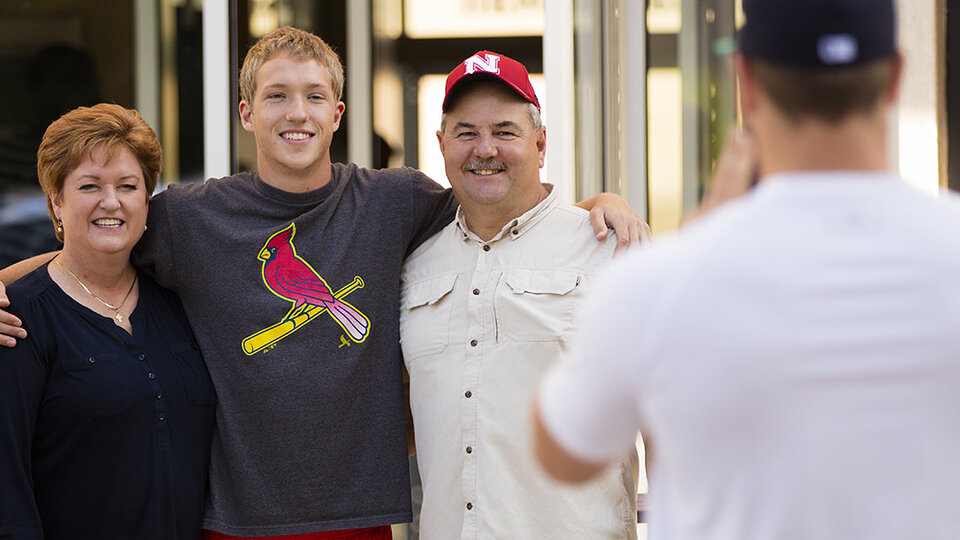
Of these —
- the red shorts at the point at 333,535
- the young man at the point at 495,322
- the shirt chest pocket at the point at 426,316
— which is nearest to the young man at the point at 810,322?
the young man at the point at 495,322

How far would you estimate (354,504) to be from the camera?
7.57 ft

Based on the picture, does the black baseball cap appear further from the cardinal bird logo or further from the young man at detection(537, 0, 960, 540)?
the cardinal bird logo

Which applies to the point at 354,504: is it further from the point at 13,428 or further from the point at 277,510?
the point at 13,428

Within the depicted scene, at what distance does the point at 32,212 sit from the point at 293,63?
1665 millimetres

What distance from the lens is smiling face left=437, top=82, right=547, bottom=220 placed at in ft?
7.73

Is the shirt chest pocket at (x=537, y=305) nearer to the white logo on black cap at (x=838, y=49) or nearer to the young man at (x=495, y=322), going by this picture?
the young man at (x=495, y=322)

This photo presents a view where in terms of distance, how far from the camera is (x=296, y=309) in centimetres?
233

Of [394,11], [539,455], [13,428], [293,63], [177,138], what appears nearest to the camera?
[539,455]

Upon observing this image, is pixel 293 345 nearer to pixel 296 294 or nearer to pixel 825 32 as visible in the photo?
pixel 296 294

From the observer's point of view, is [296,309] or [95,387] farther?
[296,309]

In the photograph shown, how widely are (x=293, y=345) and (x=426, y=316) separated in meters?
0.30

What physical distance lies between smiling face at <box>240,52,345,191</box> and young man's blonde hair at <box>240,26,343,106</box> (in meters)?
0.01

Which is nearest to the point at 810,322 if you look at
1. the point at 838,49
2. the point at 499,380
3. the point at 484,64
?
the point at 838,49

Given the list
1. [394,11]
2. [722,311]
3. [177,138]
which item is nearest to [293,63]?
[177,138]
